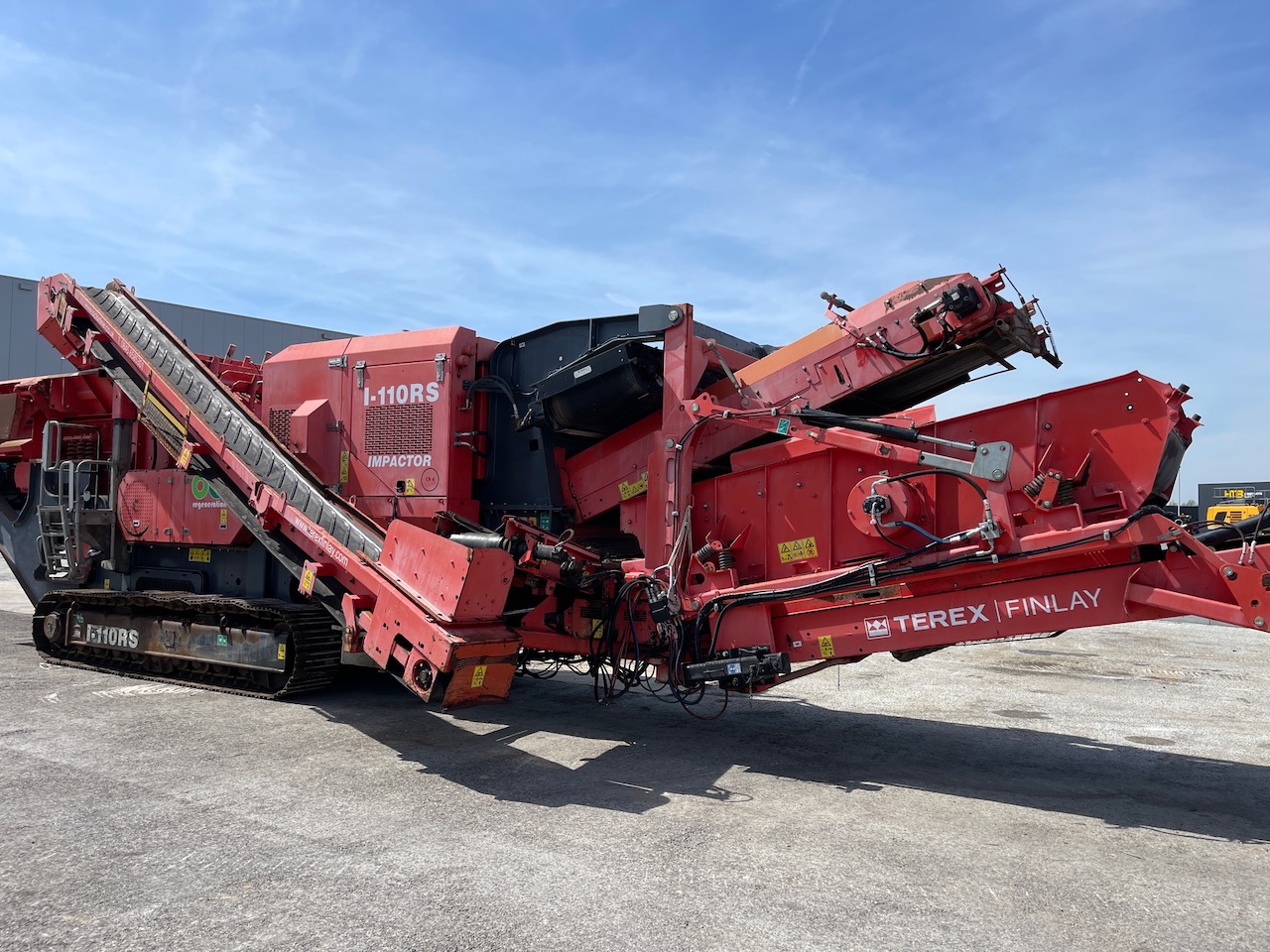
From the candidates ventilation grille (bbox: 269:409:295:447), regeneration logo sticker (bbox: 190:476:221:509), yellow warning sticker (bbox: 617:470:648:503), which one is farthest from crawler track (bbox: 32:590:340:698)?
yellow warning sticker (bbox: 617:470:648:503)

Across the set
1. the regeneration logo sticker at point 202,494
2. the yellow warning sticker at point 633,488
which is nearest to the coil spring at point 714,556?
the yellow warning sticker at point 633,488

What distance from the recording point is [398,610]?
6.41 metres

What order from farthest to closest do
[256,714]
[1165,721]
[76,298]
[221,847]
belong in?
[76,298], [1165,721], [256,714], [221,847]

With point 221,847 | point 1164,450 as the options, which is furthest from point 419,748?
point 1164,450

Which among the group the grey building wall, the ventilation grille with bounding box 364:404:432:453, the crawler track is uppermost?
the grey building wall

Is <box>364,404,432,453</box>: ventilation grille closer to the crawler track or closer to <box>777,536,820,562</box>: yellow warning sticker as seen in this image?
the crawler track

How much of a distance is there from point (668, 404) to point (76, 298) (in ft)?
21.6

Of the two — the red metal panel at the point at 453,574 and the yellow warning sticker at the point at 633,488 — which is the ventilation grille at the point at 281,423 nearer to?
the red metal panel at the point at 453,574

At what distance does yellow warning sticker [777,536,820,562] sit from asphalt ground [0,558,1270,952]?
1.46m

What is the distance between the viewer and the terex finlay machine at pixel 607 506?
5.63 metres

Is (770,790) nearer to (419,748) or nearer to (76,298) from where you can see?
(419,748)

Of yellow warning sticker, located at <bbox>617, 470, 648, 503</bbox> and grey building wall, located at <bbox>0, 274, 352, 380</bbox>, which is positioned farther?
grey building wall, located at <bbox>0, 274, 352, 380</bbox>

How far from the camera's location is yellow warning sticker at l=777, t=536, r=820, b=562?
254 inches

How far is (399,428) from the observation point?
317 inches
